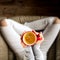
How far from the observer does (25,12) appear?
1.64 m

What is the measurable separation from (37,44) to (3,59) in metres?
0.22

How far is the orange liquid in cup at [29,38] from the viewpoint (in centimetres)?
114

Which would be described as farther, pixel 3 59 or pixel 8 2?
pixel 8 2

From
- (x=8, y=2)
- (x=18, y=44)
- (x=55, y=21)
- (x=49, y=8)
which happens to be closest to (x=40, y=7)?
(x=49, y=8)

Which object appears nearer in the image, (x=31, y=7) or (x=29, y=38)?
(x=29, y=38)

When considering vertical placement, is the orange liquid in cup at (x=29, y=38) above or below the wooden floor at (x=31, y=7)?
above

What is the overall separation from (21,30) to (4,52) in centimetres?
16

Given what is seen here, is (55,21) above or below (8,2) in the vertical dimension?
above

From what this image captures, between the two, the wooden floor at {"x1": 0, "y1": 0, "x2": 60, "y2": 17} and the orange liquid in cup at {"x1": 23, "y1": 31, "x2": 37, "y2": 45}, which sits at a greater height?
the orange liquid in cup at {"x1": 23, "y1": 31, "x2": 37, "y2": 45}

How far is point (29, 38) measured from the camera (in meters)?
1.14

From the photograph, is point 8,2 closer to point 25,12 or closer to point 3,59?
point 25,12

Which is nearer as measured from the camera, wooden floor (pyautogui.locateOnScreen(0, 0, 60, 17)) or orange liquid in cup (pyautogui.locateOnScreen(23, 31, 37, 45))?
orange liquid in cup (pyautogui.locateOnScreen(23, 31, 37, 45))

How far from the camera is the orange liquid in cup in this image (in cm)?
114

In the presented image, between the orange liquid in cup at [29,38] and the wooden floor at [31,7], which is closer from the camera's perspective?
the orange liquid in cup at [29,38]
